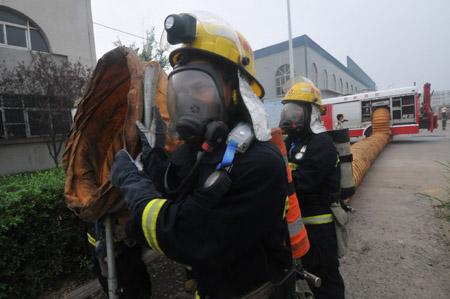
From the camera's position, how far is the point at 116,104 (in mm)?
2193

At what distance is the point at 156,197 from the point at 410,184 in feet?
24.4

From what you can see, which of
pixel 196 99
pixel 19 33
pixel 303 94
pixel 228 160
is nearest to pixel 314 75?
pixel 19 33

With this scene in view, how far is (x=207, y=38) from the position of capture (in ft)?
4.41

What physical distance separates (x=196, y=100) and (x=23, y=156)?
37.0ft

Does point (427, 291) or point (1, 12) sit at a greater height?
point (1, 12)

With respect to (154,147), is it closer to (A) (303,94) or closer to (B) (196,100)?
(B) (196,100)

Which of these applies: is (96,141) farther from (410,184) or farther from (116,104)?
(410,184)

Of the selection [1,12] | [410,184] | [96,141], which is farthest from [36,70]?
[410,184]

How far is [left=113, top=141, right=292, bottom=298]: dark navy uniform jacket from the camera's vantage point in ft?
3.54

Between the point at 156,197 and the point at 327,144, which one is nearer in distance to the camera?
the point at 156,197

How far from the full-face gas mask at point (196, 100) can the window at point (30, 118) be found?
924cm

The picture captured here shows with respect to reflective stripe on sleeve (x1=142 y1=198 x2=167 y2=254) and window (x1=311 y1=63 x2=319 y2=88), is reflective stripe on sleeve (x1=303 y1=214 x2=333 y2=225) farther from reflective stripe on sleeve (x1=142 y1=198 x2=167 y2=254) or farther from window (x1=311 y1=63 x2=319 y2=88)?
window (x1=311 y1=63 x2=319 y2=88)

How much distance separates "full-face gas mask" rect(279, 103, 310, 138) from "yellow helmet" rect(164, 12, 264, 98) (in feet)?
4.03

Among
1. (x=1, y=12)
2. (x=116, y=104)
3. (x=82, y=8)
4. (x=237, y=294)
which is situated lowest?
(x=237, y=294)
